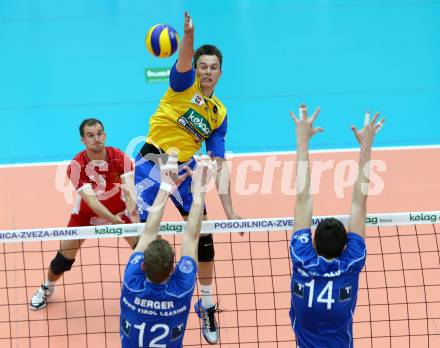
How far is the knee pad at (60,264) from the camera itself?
26.5ft

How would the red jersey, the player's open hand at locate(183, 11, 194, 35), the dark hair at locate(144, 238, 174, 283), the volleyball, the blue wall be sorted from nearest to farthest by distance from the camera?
the dark hair at locate(144, 238, 174, 283) → the player's open hand at locate(183, 11, 194, 35) → the volleyball → the red jersey → the blue wall

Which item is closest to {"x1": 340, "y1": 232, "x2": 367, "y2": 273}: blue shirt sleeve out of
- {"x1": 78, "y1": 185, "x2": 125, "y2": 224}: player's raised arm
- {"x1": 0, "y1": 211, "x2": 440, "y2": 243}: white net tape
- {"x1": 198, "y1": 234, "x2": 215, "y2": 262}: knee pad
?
{"x1": 0, "y1": 211, "x2": 440, "y2": 243}: white net tape

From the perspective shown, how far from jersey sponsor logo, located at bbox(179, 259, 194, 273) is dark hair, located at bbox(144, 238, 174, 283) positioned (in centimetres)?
23

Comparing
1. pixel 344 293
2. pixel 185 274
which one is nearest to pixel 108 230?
pixel 185 274

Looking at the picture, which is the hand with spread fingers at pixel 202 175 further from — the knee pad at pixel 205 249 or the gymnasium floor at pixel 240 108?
the gymnasium floor at pixel 240 108

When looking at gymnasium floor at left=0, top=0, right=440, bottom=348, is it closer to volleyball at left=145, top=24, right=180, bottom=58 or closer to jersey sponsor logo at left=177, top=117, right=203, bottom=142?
jersey sponsor logo at left=177, top=117, right=203, bottom=142

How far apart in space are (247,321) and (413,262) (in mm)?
2251

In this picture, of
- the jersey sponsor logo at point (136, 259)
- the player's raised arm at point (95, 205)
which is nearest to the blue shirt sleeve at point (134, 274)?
the jersey sponsor logo at point (136, 259)

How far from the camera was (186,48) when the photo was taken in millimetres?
6723

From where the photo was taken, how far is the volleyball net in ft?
25.7

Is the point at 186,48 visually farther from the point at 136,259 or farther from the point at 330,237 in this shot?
the point at 330,237

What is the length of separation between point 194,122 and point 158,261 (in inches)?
102

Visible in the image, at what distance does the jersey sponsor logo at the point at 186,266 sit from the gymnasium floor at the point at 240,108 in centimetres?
253

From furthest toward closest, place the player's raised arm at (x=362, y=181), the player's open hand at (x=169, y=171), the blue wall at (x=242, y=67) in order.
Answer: the blue wall at (x=242, y=67), the player's open hand at (x=169, y=171), the player's raised arm at (x=362, y=181)
